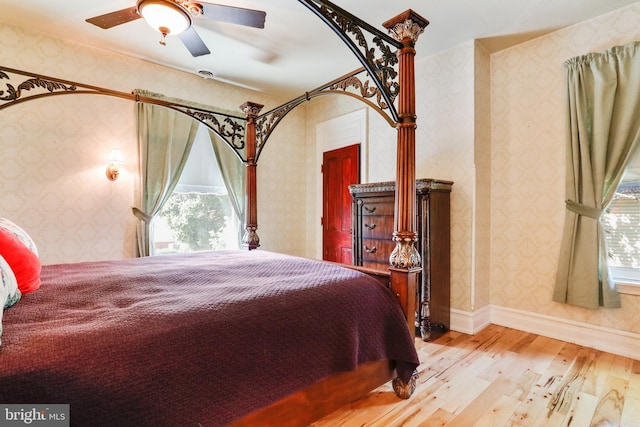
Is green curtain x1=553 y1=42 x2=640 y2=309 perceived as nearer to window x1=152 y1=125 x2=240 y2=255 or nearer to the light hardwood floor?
the light hardwood floor

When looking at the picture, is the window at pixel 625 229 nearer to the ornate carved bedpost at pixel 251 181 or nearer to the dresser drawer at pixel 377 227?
the dresser drawer at pixel 377 227

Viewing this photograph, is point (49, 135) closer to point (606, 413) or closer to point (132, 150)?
point (132, 150)

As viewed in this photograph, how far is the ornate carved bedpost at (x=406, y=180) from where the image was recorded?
1.72m

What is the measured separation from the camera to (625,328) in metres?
2.34

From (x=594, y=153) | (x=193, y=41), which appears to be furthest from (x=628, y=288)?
(x=193, y=41)

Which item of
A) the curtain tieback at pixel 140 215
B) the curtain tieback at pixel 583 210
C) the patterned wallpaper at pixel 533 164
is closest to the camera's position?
the curtain tieback at pixel 583 210

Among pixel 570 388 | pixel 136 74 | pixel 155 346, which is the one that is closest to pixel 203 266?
pixel 155 346

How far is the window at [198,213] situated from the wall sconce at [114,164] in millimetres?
563

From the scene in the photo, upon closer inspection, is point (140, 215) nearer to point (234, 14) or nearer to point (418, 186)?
point (234, 14)

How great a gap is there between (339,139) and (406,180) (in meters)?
2.56

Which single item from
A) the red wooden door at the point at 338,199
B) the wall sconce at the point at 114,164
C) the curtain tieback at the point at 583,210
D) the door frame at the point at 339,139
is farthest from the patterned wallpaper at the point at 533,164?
the wall sconce at the point at 114,164

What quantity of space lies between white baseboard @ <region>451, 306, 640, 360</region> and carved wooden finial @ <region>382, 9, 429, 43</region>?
2.28m

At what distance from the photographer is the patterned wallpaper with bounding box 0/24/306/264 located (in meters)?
2.70

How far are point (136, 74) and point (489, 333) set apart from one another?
423cm
